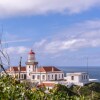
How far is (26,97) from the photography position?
455cm

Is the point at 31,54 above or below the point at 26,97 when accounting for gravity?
above

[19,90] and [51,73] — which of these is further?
[51,73]

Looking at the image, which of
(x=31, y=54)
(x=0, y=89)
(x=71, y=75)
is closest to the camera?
(x=0, y=89)

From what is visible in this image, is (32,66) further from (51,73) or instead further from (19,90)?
(19,90)

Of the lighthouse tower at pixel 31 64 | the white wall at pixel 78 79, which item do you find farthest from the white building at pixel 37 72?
the white wall at pixel 78 79

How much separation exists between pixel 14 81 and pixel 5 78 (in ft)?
0.74

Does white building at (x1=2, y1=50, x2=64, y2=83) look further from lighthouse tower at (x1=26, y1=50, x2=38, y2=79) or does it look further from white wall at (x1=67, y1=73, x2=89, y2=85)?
white wall at (x1=67, y1=73, x2=89, y2=85)

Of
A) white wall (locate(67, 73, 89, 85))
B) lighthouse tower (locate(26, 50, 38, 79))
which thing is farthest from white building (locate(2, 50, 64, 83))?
white wall (locate(67, 73, 89, 85))

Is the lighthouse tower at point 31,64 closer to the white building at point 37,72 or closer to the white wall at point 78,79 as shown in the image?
the white building at point 37,72

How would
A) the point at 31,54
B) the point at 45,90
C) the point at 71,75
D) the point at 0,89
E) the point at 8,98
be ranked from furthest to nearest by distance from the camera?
the point at 31,54
the point at 71,75
the point at 45,90
the point at 0,89
the point at 8,98

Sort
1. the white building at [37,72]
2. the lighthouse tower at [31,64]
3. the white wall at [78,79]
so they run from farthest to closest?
the lighthouse tower at [31,64] → the white building at [37,72] → the white wall at [78,79]

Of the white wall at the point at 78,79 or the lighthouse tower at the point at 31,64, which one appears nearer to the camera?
the white wall at the point at 78,79

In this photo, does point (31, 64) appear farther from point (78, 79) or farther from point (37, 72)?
point (78, 79)

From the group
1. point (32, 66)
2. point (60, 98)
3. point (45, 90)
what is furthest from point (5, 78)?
point (32, 66)
